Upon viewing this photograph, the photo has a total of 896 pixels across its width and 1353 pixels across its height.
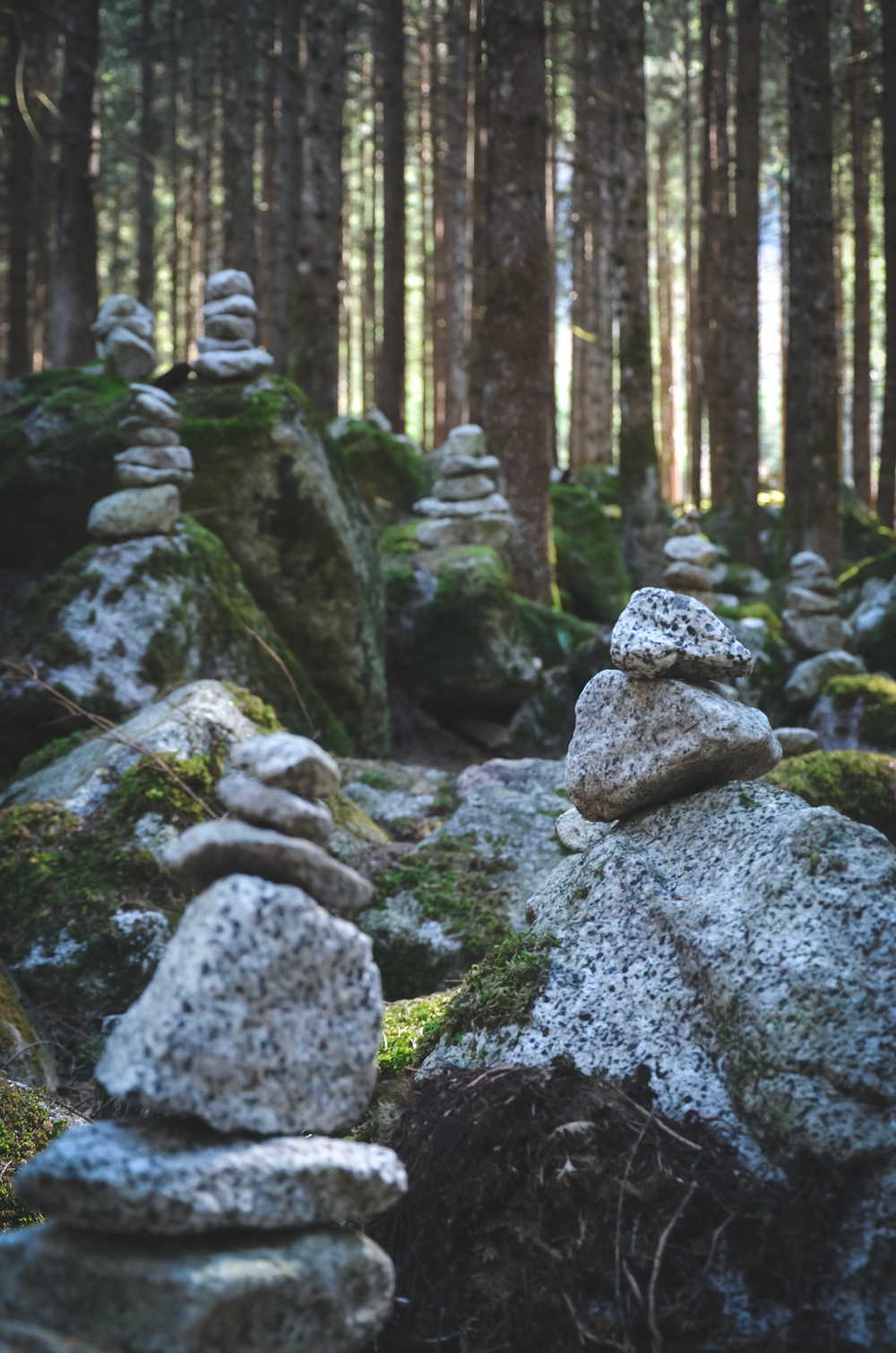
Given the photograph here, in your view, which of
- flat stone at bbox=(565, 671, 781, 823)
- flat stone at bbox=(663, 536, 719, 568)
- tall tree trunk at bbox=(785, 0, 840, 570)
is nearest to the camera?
flat stone at bbox=(565, 671, 781, 823)

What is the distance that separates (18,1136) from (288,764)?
188cm

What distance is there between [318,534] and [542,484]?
3.52 m

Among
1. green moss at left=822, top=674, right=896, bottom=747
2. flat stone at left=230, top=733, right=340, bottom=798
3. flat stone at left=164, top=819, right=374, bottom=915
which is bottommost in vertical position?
green moss at left=822, top=674, right=896, bottom=747

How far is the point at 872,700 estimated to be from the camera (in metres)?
8.88

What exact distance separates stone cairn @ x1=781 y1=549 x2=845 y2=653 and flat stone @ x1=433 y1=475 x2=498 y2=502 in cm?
344

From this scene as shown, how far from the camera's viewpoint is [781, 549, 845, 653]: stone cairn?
11125 millimetres

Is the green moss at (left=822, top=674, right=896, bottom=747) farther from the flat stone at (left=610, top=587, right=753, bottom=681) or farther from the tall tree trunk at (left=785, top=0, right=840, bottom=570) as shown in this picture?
the flat stone at (left=610, top=587, right=753, bottom=681)

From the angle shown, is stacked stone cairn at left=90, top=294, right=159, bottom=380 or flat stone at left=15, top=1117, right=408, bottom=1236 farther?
stacked stone cairn at left=90, top=294, right=159, bottom=380

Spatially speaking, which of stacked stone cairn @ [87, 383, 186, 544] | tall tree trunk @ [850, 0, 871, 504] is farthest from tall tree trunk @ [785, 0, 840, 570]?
stacked stone cairn @ [87, 383, 186, 544]

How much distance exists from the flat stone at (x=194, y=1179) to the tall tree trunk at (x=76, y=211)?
12.6 metres

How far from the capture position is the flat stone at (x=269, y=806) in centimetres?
236

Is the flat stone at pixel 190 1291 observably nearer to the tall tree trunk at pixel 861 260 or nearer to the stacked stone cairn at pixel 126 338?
the stacked stone cairn at pixel 126 338

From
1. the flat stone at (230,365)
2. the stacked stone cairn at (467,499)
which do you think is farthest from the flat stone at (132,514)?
the stacked stone cairn at (467,499)

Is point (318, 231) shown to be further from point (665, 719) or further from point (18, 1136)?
point (18, 1136)
